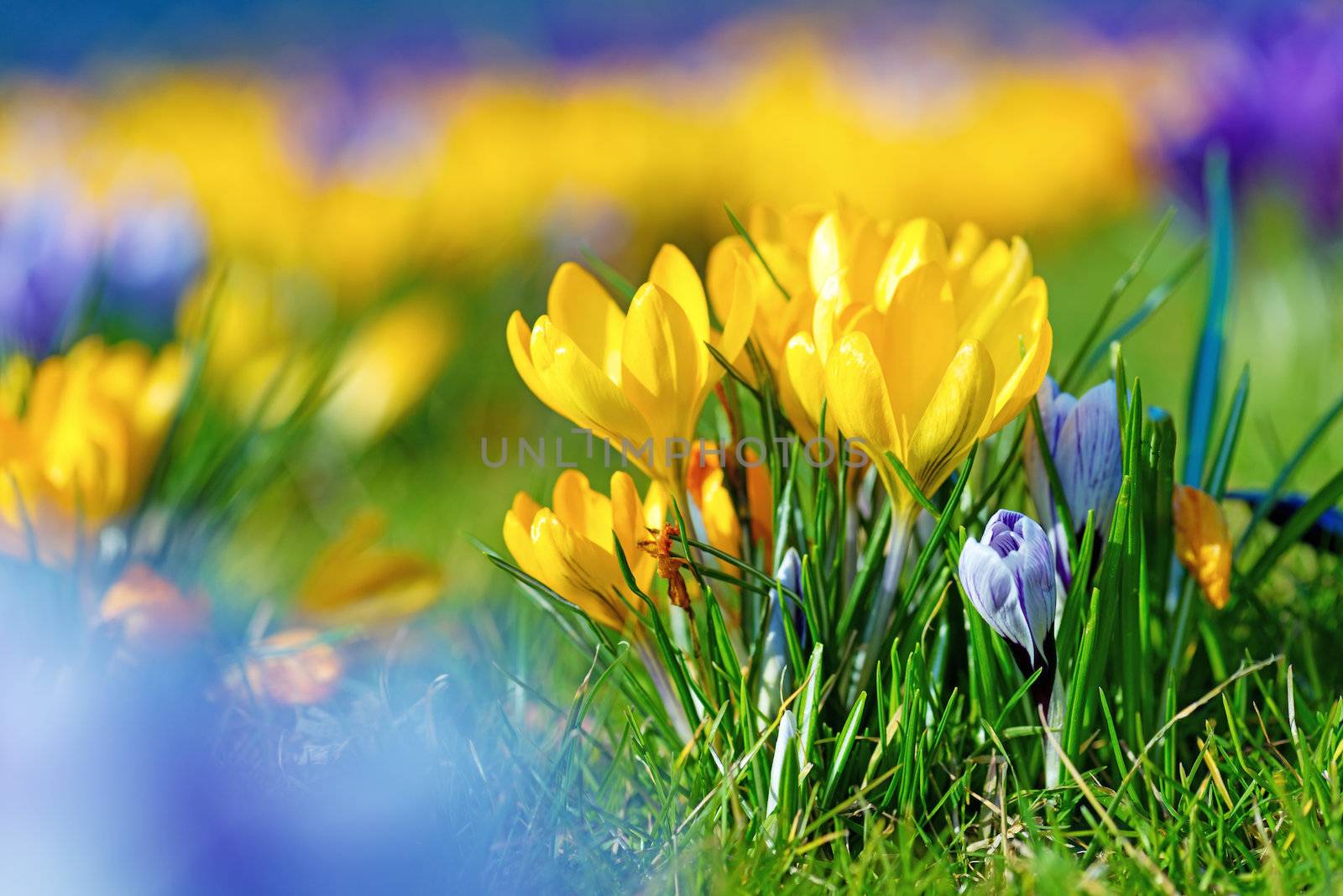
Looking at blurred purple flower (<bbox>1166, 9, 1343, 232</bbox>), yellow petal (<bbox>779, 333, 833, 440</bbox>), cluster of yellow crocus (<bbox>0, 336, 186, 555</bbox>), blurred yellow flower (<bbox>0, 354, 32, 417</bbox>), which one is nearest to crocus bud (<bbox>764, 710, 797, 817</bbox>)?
yellow petal (<bbox>779, 333, 833, 440</bbox>)

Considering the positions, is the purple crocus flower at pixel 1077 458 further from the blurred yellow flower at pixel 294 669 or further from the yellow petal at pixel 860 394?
the blurred yellow flower at pixel 294 669

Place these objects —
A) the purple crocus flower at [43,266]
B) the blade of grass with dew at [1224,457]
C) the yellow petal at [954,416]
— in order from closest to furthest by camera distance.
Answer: the yellow petal at [954,416] < the blade of grass with dew at [1224,457] < the purple crocus flower at [43,266]

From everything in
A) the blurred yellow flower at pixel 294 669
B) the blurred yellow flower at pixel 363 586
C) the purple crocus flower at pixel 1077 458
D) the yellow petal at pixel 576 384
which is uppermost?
the yellow petal at pixel 576 384

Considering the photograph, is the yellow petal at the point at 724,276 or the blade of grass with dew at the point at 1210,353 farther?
the blade of grass with dew at the point at 1210,353

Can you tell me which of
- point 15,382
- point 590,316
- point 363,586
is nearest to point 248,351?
point 15,382

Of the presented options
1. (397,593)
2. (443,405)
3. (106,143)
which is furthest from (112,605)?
(106,143)

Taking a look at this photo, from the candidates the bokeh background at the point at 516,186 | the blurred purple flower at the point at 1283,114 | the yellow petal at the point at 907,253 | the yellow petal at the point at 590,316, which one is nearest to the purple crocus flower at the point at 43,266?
the bokeh background at the point at 516,186

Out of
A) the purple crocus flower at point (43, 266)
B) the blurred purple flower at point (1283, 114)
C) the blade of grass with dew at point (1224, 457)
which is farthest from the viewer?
the blurred purple flower at point (1283, 114)
